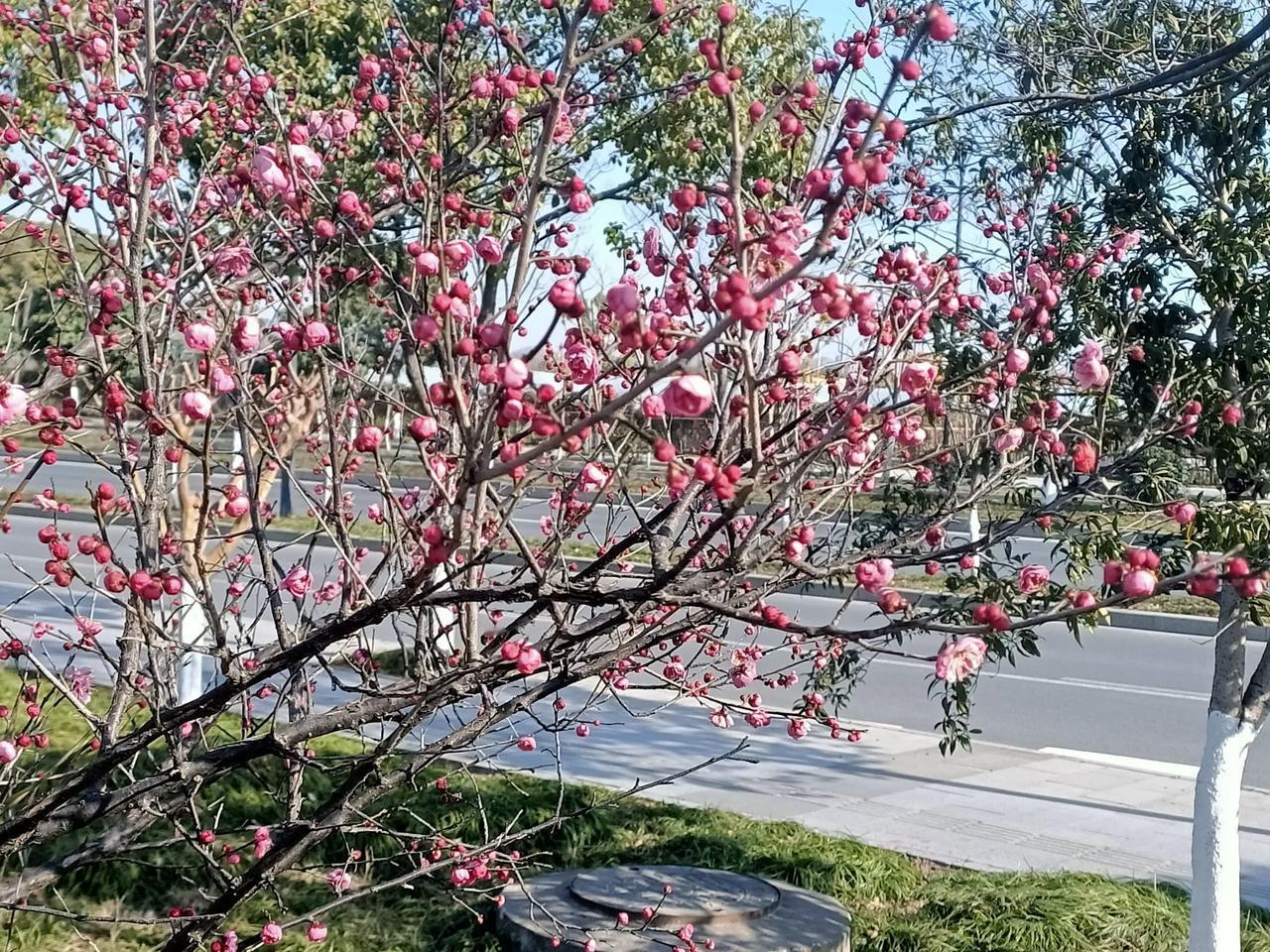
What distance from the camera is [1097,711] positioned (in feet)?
34.2

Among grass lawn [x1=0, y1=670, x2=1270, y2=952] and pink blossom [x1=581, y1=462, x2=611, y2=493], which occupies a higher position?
pink blossom [x1=581, y1=462, x2=611, y2=493]

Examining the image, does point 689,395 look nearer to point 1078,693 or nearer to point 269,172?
point 269,172

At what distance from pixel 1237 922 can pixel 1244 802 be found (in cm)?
322

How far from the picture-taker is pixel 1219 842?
4789 mm

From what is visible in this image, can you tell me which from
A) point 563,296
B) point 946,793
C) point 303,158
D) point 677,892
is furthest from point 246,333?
point 946,793

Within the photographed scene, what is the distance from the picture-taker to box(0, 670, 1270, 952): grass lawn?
5.29m

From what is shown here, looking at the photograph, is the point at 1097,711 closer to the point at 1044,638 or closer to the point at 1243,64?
the point at 1044,638

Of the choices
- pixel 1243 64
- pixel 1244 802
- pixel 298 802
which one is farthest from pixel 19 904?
pixel 1244 802

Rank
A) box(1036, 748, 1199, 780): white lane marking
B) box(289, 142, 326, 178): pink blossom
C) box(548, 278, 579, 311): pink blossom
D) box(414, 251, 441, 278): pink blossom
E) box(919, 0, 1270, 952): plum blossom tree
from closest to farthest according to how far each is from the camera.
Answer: box(548, 278, 579, 311): pink blossom, box(414, 251, 441, 278): pink blossom, box(289, 142, 326, 178): pink blossom, box(919, 0, 1270, 952): plum blossom tree, box(1036, 748, 1199, 780): white lane marking

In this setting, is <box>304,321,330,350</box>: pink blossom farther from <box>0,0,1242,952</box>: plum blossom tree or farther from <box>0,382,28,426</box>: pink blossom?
<box>0,382,28,426</box>: pink blossom

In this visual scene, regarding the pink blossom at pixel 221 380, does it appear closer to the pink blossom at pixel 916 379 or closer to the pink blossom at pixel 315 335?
the pink blossom at pixel 315 335

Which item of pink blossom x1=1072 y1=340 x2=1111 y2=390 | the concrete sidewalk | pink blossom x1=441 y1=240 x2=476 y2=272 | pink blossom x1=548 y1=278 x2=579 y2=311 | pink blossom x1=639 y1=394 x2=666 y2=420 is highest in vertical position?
pink blossom x1=1072 y1=340 x2=1111 y2=390

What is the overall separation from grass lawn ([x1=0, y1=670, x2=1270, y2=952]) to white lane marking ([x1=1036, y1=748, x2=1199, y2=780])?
273 centimetres

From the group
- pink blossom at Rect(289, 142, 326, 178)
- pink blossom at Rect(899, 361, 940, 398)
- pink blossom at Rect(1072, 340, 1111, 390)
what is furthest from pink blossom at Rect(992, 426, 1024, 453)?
pink blossom at Rect(289, 142, 326, 178)
